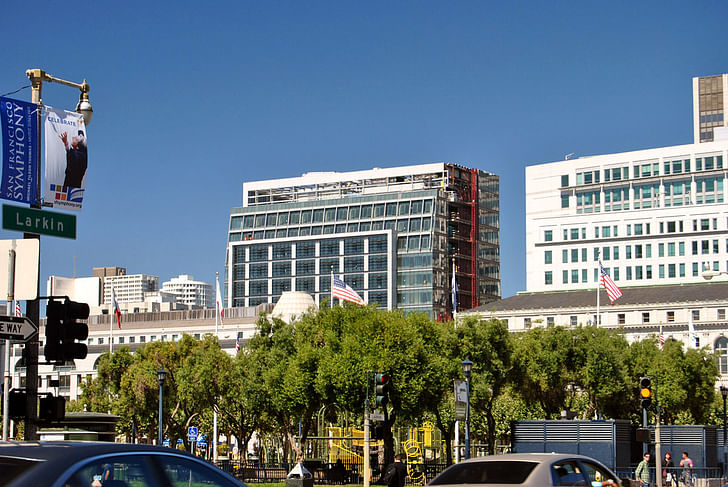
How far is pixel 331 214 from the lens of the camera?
17550 cm

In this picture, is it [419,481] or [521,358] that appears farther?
[521,358]

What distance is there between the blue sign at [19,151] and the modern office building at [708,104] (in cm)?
18105

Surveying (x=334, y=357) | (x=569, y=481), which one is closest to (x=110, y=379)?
(x=334, y=357)

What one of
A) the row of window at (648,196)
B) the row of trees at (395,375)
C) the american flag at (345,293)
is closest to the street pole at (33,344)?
the row of trees at (395,375)

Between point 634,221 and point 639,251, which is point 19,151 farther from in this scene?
point 634,221

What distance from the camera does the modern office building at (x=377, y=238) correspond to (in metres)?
167

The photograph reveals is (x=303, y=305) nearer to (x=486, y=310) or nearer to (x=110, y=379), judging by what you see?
(x=486, y=310)

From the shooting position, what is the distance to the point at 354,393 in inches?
2104

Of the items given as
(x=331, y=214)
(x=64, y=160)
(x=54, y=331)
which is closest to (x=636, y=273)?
(x=331, y=214)

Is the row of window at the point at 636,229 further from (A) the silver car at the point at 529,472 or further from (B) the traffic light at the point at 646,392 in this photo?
(A) the silver car at the point at 529,472

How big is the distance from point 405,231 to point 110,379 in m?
94.2

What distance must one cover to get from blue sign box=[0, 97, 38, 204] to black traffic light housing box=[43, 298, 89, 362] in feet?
5.57

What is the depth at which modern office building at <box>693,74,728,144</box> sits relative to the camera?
18725 cm

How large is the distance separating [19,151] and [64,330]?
285cm
